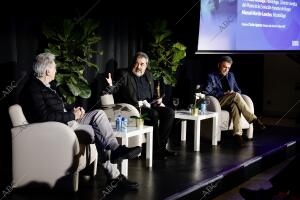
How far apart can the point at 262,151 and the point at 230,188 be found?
1102 mm

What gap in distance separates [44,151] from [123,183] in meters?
0.65

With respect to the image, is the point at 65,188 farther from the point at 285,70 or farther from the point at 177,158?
the point at 285,70

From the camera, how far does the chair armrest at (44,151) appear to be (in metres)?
3.81

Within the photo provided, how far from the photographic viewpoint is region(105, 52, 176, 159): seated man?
5.17 meters

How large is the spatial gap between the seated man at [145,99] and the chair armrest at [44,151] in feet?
4.74

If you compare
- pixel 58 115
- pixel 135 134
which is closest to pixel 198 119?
pixel 135 134

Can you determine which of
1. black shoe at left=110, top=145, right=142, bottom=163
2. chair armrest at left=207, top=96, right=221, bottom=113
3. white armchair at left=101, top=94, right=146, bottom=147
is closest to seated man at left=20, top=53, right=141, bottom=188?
black shoe at left=110, top=145, right=142, bottom=163

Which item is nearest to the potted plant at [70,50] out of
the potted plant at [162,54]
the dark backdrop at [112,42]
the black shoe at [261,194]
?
the dark backdrop at [112,42]

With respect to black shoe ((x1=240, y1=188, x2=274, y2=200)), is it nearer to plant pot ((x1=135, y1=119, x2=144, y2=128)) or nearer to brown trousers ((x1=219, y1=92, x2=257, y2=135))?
plant pot ((x1=135, y1=119, x2=144, y2=128))

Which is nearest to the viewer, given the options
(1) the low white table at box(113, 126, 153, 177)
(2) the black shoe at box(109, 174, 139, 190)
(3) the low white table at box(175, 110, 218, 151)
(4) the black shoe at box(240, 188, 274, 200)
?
(4) the black shoe at box(240, 188, 274, 200)

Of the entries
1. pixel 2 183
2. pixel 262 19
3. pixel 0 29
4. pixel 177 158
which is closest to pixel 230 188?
pixel 177 158

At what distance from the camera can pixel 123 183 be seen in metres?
4.03

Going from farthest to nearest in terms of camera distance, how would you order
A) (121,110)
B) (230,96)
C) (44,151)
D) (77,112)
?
1. (230,96)
2. (121,110)
3. (77,112)
4. (44,151)

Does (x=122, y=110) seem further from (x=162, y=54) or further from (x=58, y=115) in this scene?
(x=162, y=54)
